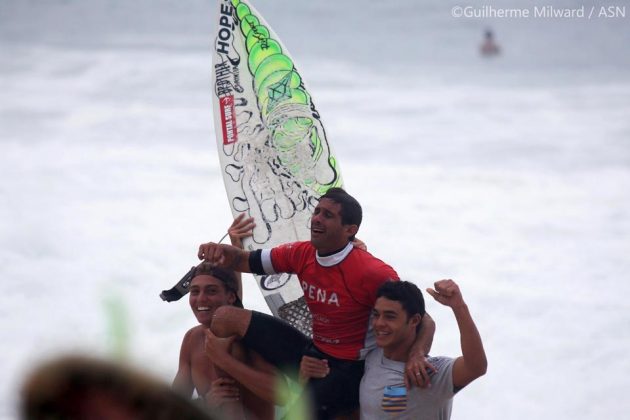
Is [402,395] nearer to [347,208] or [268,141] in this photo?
[347,208]

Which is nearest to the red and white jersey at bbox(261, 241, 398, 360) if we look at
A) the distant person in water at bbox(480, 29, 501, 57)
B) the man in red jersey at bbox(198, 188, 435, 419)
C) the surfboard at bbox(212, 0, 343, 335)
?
the man in red jersey at bbox(198, 188, 435, 419)

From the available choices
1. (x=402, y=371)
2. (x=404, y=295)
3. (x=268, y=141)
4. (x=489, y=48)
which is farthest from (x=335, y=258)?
(x=489, y=48)

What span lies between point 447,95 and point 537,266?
597 centimetres

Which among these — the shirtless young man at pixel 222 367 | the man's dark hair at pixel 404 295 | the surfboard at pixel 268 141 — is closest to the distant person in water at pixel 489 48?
the surfboard at pixel 268 141

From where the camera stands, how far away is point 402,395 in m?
2.78

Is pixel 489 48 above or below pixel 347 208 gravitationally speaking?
below

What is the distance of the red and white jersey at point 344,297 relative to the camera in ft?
9.53

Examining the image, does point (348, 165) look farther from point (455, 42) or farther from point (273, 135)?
point (273, 135)

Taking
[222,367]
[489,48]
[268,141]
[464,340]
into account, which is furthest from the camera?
[489,48]

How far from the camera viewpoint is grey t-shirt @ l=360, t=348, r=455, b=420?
2.74 meters

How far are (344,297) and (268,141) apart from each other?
4.69 feet

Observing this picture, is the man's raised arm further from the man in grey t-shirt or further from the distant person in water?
the distant person in water

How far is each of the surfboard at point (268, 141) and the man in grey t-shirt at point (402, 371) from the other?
1.03 metres

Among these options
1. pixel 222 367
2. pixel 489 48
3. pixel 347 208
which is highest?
pixel 347 208
